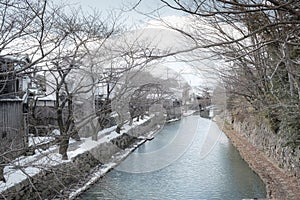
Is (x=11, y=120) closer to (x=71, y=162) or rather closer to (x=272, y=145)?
(x=71, y=162)

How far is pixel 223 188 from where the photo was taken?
594 centimetres

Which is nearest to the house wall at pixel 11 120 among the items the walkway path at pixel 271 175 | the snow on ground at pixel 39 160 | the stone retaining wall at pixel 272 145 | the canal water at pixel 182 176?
the snow on ground at pixel 39 160

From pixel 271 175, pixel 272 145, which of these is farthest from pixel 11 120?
pixel 272 145

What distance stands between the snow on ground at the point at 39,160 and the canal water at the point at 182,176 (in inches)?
33.7

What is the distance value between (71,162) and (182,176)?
2.20 m

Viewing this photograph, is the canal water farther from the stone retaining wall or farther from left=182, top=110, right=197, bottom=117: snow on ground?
left=182, top=110, right=197, bottom=117: snow on ground

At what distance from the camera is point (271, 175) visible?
6465 mm

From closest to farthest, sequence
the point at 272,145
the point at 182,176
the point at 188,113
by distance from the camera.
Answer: the point at 182,176, the point at 272,145, the point at 188,113

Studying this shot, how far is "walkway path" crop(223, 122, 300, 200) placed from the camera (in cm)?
513

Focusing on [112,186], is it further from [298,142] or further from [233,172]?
[298,142]

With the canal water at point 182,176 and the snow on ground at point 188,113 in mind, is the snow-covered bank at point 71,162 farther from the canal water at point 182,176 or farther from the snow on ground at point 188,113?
the snow on ground at point 188,113

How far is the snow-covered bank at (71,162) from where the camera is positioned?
4.24 meters

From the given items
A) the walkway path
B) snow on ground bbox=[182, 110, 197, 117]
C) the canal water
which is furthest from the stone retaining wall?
snow on ground bbox=[182, 110, 197, 117]

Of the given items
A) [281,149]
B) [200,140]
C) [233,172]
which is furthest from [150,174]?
[200,140]
